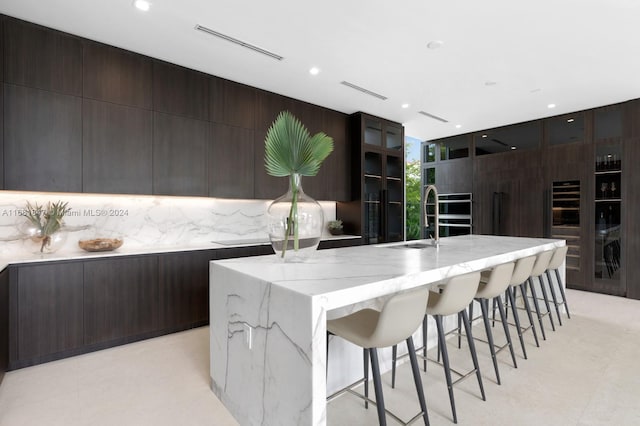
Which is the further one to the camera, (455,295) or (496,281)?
(496,281)

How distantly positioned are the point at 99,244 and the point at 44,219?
1.59 ft

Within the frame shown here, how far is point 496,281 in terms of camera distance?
240 centimetres

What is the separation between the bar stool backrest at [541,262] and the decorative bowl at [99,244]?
3.98 metres

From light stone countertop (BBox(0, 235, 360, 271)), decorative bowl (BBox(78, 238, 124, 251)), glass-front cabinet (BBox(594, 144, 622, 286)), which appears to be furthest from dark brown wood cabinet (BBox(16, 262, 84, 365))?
glass-front cabinet (BBox(594, 144, 622, 286))

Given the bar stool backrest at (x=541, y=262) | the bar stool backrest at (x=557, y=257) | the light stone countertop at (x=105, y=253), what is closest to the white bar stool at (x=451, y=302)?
the bar stool backrest at (x=541, y=262)

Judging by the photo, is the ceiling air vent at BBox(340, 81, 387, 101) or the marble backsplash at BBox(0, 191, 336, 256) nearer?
the marble backsplash at BBox(0, 191, 336, 256)

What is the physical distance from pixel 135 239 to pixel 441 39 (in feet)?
12.1

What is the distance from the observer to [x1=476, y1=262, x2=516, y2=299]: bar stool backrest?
2.38m

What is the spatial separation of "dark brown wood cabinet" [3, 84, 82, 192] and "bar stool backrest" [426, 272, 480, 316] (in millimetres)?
3151

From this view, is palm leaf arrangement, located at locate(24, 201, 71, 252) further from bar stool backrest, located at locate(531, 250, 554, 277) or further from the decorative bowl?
bar stool backrest, located at locate(531, 250, 554, 277)

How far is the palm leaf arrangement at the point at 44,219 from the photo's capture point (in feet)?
9.35

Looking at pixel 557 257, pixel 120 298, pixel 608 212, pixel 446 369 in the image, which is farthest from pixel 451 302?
pixel 608 212

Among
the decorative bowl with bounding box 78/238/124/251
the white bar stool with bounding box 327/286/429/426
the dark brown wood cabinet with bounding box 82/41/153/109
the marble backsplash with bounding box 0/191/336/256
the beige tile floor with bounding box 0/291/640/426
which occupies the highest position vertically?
the dark brown wood cabinet with bounding box 82/41/153/109

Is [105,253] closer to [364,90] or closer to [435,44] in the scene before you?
[364,90]
